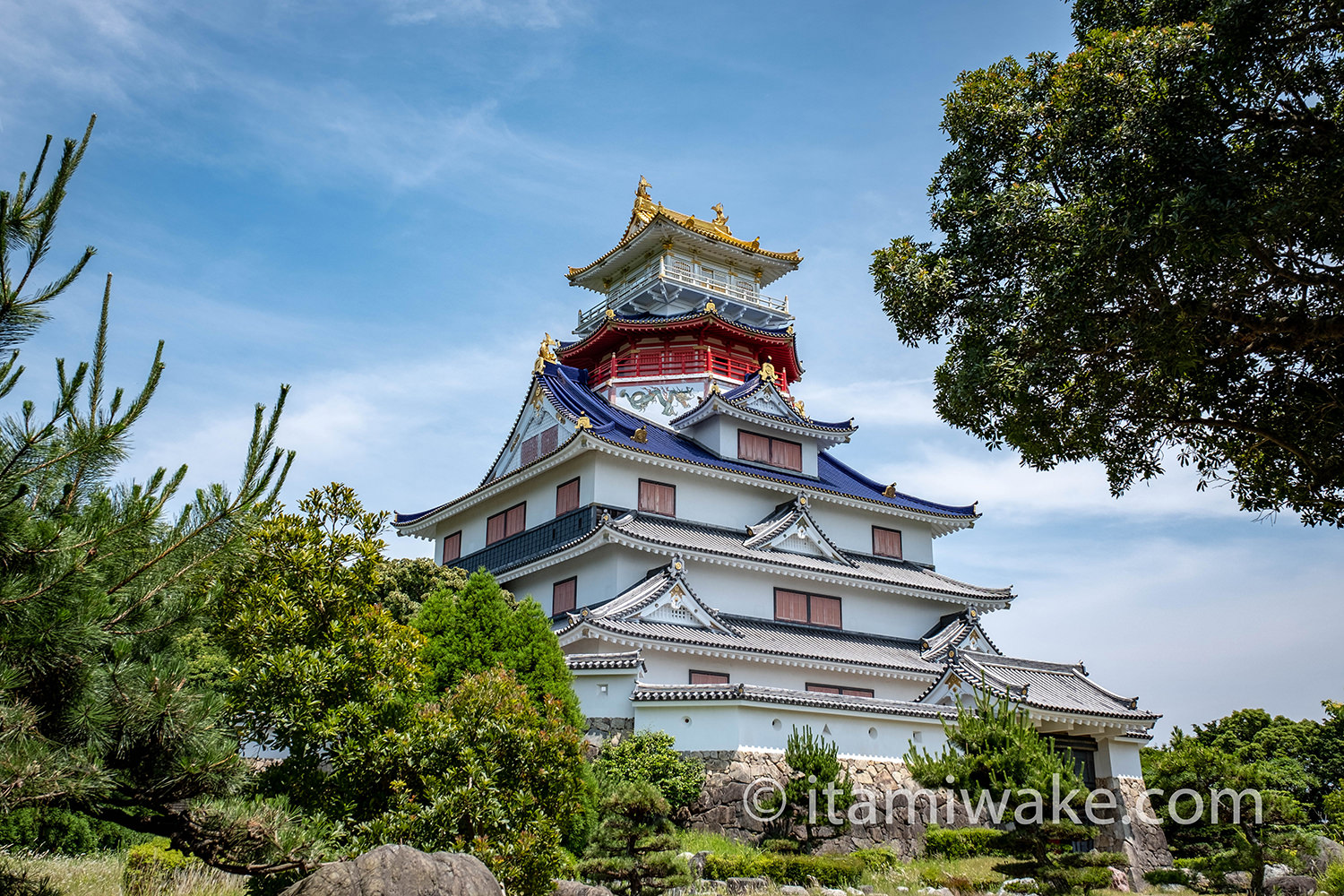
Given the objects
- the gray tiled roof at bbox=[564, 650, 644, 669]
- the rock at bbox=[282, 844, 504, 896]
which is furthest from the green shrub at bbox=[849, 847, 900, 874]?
the rock at bbox=[282, 844, 504, 896]

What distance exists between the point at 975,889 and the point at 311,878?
484 inches

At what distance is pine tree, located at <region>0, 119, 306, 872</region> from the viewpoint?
7082 millimetres

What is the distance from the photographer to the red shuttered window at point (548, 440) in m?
32.3

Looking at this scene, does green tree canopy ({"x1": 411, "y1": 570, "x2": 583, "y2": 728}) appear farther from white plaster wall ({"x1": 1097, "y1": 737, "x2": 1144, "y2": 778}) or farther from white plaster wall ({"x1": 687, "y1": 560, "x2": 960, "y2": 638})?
white plaster wall ({"x1": 1097, "y1": 737, "x2": 1144, "y2": 778})

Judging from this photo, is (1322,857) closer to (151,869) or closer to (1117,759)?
(1117,759)

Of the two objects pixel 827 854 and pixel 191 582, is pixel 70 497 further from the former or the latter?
pixel 827 854

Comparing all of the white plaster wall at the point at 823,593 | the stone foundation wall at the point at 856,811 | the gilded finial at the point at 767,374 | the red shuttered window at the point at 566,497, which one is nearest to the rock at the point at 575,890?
the stone foundation wall at the point at 856,811

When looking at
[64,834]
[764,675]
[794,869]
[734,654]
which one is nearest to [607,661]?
[734,654]

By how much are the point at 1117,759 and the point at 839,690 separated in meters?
7.76

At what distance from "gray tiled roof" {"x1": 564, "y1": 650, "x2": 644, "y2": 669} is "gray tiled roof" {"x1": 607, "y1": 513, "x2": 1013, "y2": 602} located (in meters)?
4.55

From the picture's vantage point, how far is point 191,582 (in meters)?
8.22

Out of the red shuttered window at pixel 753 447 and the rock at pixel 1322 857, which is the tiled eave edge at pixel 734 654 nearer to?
the red shuttered window at pixel 753 447

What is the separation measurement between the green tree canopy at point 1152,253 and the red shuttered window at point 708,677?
13539 millimetres

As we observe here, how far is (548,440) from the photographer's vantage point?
3269cm
